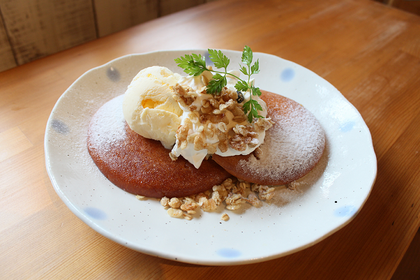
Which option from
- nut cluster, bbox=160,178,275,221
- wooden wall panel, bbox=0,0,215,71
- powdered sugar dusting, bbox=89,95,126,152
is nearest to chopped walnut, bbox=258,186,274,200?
nut cluster, bbox=160,178,275,221

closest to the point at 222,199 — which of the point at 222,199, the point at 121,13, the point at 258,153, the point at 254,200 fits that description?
the point at 222,199

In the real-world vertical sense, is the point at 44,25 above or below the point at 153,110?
below

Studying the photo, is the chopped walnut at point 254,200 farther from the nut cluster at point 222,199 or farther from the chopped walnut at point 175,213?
the chopped walnut at point 175,213

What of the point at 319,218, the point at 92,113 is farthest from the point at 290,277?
the point at 92,113

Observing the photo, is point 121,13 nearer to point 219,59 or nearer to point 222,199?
point 219,59

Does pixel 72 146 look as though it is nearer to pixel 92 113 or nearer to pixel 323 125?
pixel 92 113

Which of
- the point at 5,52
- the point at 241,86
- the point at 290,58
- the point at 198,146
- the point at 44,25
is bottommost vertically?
the point at 5,52
